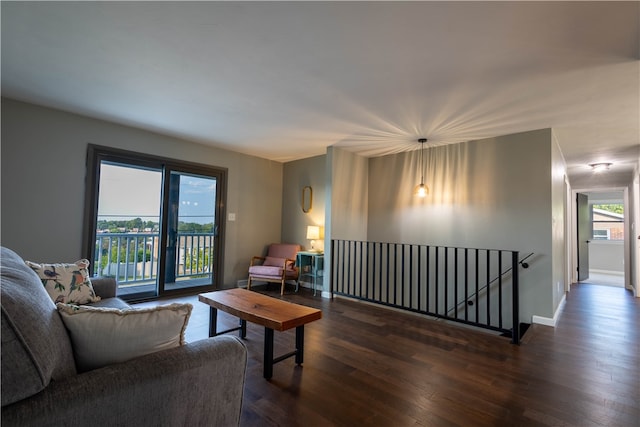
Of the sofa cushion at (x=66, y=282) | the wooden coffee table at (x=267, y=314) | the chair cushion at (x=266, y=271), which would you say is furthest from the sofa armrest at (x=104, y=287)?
the chair cushion at (x=266, y=271)

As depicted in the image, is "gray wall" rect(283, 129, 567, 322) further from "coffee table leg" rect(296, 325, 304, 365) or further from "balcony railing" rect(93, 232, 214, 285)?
"coffee table leg" rect(296, 325, 304, 365)

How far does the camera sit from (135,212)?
193 inches

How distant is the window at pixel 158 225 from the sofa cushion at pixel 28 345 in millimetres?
3627

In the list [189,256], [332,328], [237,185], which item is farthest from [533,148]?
[189,256]

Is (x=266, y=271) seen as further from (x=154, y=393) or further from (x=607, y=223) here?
(x=607, y=223)

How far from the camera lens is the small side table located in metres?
5.07

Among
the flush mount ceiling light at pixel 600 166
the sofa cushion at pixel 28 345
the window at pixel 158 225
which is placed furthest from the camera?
the flush mount ceiling light at pixel 600 166

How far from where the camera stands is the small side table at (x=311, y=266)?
5070 millimetres

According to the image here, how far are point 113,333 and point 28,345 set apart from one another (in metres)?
0.27

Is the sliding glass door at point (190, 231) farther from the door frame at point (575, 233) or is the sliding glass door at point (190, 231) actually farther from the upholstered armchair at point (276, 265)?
the door frame at point (575, 233)

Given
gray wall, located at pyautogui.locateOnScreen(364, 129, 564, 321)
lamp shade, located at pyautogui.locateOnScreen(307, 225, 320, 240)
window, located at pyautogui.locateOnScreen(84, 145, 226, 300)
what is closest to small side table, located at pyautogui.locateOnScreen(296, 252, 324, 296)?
lamp shade, located at pyautogui.locateOnScreen(307, 225, 320, 240)

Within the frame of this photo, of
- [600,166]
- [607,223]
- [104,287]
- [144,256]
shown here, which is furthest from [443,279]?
[607,223]

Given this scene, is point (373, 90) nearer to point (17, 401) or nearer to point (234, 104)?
point (234, 104)

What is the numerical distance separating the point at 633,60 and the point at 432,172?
8.80ft
